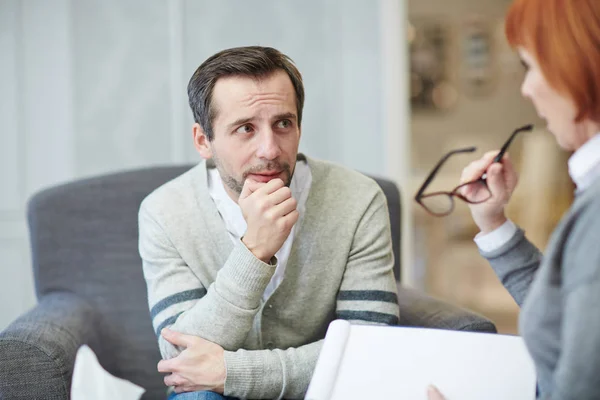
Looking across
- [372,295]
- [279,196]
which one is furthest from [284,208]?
[372,295]

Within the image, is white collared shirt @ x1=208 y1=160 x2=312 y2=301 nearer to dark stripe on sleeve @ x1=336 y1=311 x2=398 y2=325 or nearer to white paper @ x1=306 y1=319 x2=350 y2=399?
dark stripe on sleeve @ x1=336 y1=311 x2=398 y2=325

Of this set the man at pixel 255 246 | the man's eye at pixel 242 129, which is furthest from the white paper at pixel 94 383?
the man's eye at pixel 242 129

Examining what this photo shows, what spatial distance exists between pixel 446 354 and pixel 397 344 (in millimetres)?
80

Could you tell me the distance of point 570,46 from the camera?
0.90 meters

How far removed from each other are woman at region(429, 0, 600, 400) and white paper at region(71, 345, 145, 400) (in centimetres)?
99

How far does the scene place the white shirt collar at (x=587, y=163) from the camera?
96 cm

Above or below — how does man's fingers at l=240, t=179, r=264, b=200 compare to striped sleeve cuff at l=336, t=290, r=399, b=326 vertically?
above

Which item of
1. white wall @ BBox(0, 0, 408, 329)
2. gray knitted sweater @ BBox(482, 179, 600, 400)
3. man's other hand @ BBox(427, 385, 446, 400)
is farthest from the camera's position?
white wall @ BBox(0, 0, 408, 329)

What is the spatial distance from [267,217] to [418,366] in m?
0.39

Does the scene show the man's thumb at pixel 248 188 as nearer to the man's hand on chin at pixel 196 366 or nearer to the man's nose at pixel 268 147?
the man's nose at pixel 268 147

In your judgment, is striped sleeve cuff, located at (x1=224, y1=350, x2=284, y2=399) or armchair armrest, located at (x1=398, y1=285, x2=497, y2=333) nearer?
striped sleeve cuff, located at (x1=224, y1=350, x2=284, y2=399)

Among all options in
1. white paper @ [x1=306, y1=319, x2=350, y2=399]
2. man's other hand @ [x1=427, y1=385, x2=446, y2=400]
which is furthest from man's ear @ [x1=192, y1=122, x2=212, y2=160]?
man's other hand @ [x1=427, y1=385, x2=446, y2=400]

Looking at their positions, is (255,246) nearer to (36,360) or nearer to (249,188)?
(249,188)

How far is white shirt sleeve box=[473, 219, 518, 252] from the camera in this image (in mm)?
1326
